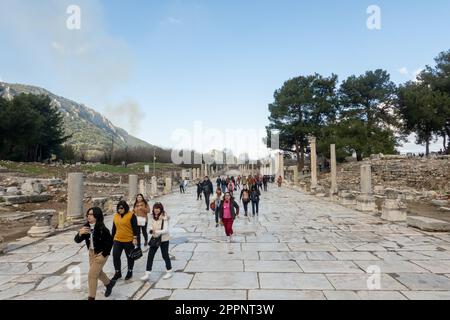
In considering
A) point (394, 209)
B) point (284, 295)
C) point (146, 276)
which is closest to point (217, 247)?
point (146, 276)

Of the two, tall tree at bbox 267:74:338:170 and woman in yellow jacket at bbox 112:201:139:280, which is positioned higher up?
tall tree at bbox 267:74:338:170

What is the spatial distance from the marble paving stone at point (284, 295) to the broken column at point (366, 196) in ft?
35.6

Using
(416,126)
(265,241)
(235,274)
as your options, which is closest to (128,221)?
(235,274)

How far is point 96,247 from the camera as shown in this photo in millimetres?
4875

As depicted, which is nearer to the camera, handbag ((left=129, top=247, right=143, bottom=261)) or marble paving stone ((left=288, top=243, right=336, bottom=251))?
handbag ((left=129, top=247, right=143, bottom=261))

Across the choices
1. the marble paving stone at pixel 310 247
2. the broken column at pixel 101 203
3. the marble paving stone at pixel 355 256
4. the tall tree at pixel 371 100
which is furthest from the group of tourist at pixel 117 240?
the tall tree at pixel 371 100

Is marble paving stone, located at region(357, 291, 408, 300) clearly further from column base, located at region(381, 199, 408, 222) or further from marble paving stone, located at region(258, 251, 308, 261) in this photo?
column base, located at region(381, 199, 408, 222)

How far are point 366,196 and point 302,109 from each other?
3617cm

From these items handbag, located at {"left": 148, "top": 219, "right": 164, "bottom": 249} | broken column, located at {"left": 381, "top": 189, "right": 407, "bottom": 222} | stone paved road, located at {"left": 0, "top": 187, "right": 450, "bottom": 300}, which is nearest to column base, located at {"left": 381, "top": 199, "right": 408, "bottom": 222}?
broken column, located at {"left": 381, "top": 189, "right": 407, "bottom": 222}

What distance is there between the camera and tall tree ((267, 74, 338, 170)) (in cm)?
4884

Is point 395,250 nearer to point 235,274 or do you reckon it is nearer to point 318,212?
point 235,274

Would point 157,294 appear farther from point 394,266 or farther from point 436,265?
point 436,265

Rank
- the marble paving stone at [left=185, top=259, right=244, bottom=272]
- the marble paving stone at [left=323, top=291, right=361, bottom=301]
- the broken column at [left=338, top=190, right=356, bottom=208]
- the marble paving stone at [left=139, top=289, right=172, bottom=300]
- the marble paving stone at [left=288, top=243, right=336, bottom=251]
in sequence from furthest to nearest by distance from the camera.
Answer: the broken column at [left=338, top=190, right=356, bottom=208]
the marble paving stone at [left=288, top=243, right=336, bottom=251]
the marble paving stone at [left=185, top=259, right=244, bottom=272]
the marble paving stone at [left=139, top=289, right=172, bottom=300]
the marble paving stone at [left=323, top=291, right=361, bottom=301]

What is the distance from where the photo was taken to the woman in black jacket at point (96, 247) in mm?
4762
